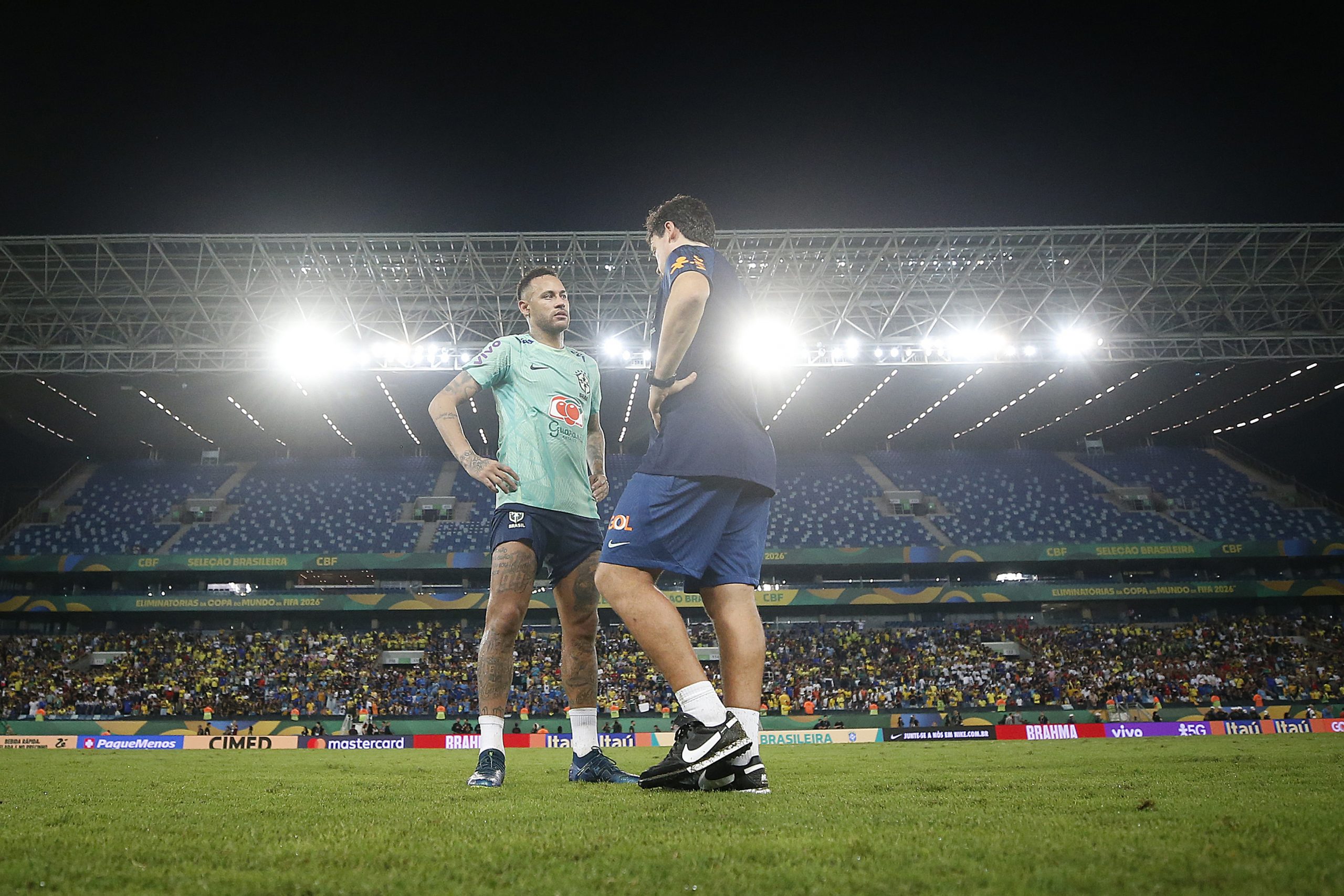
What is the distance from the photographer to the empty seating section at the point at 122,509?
3272 cm

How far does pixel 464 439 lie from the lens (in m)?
4.36

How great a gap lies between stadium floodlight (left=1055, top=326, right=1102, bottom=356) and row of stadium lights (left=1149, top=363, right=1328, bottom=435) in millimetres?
11360

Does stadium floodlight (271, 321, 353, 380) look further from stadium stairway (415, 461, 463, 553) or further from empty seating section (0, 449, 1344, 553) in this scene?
stadium stairway (415, 461, 463, 553)

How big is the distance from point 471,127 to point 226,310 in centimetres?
1148

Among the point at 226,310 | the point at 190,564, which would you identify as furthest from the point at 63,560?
the point at 226,310

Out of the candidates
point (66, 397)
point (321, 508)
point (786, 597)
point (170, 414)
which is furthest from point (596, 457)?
point (170, 414)

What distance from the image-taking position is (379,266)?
2230cm

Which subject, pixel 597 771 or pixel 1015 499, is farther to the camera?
pixel 1015 499

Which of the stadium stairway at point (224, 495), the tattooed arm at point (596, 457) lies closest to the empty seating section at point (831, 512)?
the stadium stairway at point (224, 495)

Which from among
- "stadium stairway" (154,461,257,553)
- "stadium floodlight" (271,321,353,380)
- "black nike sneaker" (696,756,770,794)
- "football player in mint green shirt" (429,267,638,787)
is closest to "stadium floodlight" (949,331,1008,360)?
"stadium floodlight" (271,321,353,380)

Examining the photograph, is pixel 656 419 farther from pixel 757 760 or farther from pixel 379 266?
pixel 379 266

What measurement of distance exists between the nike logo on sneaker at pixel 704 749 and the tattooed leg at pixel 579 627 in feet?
5.21

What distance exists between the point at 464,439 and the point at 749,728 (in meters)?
2.18

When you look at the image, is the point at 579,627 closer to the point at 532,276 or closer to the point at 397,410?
the point at 532,276
